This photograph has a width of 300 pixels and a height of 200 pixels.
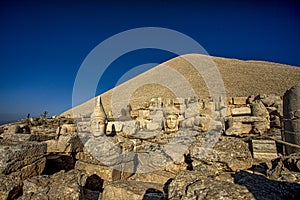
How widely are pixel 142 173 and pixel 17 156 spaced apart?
2.27 metres

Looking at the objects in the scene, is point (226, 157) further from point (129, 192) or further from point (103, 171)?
point (103, 171)

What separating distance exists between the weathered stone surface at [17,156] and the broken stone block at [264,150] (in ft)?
15.3

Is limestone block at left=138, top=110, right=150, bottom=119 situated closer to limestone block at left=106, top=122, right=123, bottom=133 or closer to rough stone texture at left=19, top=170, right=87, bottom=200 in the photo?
limestone block at left=106, top=122, right=123, bottom=133

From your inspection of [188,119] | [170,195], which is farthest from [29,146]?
[188,119]

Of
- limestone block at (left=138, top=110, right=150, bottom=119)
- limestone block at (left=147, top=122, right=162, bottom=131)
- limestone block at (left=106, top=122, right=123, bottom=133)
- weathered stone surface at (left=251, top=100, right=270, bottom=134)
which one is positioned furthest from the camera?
limestone block at (left=138, top=110, right=150, bottom=119)

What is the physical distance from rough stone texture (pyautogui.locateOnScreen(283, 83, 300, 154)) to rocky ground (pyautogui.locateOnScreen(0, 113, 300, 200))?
210cm

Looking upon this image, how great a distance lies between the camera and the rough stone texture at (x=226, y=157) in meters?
4.06

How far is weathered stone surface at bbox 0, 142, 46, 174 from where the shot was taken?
3422 mm

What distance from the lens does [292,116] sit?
6.01 m

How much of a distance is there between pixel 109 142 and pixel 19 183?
1.74 metres

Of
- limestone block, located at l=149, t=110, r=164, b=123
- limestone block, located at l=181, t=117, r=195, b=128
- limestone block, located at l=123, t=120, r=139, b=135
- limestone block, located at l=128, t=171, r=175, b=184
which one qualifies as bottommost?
limestone block, located at l=128, t=171, r=175, b=184

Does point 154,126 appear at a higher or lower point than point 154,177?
higher

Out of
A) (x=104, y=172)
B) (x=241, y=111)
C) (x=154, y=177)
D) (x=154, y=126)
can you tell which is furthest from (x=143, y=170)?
(x=241, y=111)

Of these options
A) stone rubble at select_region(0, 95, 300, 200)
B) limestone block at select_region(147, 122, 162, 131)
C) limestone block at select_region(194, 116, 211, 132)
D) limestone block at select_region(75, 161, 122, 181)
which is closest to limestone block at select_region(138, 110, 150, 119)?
limestone block at select_region(147, 122, 162, 131)
